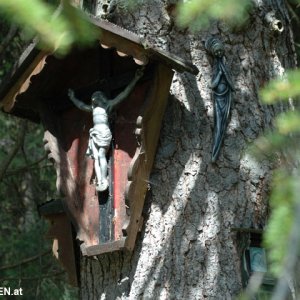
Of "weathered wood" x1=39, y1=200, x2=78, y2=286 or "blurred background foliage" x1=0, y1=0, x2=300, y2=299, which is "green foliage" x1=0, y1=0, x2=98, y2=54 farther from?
"weathered wood" x1=39, y1=200, x2=78, y2=286

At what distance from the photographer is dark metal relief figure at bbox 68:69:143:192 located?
3100 millimetres

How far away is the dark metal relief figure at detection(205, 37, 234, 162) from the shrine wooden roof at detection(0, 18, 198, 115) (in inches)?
5.8

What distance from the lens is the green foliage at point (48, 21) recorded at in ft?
5.72

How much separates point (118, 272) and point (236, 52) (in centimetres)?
100

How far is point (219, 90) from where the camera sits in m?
3.15

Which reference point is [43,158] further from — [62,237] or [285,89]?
[285,89]

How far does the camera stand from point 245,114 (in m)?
3.18

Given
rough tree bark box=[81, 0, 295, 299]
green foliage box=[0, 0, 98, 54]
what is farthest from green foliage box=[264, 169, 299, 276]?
rough tree bark box=[81, 0, 295, 299]

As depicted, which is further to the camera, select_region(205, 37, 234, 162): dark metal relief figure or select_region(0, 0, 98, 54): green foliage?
select_region(205, 37, 234, 162): dark metal relief figure

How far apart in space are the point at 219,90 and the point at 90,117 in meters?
0.54

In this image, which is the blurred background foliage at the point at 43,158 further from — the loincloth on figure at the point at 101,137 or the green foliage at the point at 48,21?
the loincloth on figure at the point at 101,137
